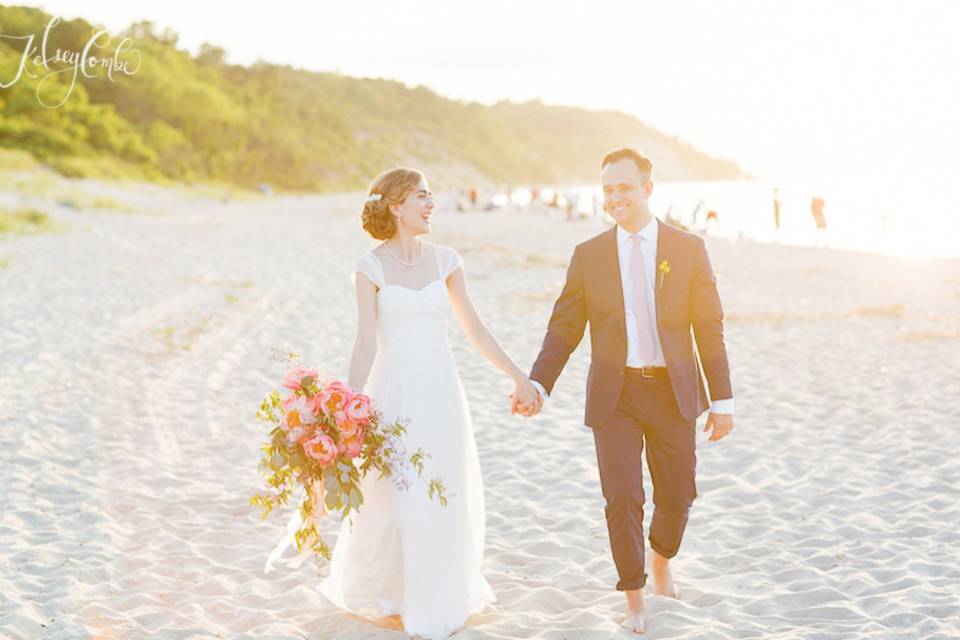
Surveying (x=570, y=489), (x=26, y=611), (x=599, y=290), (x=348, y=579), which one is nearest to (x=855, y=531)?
(x=570, y=489)

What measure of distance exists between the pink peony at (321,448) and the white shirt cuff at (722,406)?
1866mm

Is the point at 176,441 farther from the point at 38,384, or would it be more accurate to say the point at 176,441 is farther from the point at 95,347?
the point at 95,347

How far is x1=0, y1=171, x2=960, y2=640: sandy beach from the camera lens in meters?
4.84

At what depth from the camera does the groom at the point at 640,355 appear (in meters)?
4.35

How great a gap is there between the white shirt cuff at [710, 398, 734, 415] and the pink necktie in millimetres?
449

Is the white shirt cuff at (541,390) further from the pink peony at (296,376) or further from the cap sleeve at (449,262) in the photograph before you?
the pink peony at (296,376)

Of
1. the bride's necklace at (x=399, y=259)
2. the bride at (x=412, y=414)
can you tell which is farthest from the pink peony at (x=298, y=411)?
the bride's necklace at (x=399, y=259)

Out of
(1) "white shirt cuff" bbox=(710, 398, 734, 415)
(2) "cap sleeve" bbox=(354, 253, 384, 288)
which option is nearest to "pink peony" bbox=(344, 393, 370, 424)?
(2) "cap sleeve" bbox=(354, 253, 384, 288)

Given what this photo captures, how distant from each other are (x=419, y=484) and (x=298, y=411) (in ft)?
2.36

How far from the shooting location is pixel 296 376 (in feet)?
13.6

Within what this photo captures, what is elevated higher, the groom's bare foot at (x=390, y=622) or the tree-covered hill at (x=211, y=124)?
the tree-covered hill at (x=211, y=124)

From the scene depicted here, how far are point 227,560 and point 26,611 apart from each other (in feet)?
4.00

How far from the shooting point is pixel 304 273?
886 inches

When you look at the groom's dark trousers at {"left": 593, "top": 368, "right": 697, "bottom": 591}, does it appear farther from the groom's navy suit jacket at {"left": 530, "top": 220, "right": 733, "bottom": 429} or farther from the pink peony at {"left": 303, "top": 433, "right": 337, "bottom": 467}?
the pink peony at {"left": 303, "top": 433, "right": 337, "bottom": 467}
